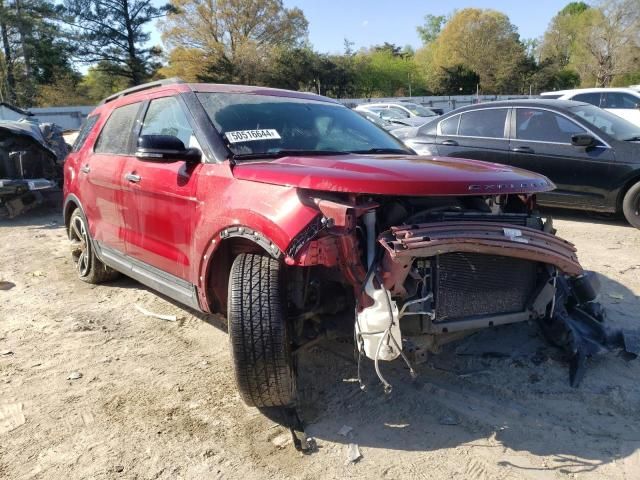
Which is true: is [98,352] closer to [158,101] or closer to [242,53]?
[158,101]

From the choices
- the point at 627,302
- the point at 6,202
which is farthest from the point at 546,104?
the point at 6,202

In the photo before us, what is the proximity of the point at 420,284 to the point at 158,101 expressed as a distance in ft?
7.86

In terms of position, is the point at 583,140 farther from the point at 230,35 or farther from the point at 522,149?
the point at 230,35

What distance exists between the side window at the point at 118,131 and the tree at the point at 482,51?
54.6 metres

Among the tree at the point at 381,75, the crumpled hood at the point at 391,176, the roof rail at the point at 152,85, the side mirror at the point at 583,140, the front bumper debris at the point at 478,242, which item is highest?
the tree at the point at 381,75

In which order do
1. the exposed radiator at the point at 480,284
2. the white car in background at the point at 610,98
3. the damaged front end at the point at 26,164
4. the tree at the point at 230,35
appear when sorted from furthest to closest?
the tree at the point at 230,35, the white car in background at the point at 610,98, the damaged front end at the point at 26,164, the exposed radiator at the point at 480,284

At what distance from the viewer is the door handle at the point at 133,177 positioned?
366cm

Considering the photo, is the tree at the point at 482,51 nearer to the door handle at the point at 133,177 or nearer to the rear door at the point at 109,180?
the rear door at the point at 109,180

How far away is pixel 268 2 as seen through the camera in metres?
54.4

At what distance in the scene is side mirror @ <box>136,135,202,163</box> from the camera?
118 inches

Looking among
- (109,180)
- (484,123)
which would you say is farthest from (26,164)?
(484,123)

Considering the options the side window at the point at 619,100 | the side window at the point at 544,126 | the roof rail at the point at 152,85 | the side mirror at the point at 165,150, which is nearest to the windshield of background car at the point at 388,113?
the side window at the point at 619,100

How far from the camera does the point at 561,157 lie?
6.75 metres

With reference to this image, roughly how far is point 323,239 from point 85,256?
11.3 ft
